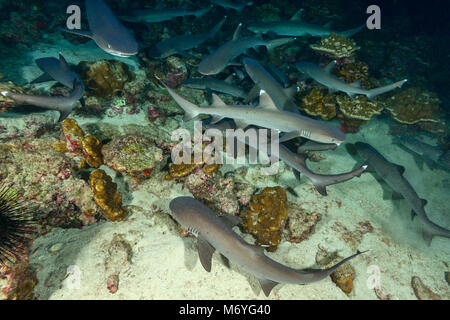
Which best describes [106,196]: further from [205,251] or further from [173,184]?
[205,251]

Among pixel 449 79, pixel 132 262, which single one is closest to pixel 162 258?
pixel 132 262

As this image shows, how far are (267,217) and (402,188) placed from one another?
156 inches

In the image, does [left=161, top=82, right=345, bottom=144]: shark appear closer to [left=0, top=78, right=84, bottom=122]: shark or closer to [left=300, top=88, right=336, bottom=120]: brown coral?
[left=0, top=78, right=84, bottom=122]: shark

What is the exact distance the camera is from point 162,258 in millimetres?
3793

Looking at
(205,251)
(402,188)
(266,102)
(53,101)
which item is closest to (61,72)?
(53,101)

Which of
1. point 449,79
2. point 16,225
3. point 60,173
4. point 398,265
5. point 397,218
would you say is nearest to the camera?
point 16,225

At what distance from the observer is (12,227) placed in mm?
3199

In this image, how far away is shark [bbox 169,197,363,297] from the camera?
122 inches

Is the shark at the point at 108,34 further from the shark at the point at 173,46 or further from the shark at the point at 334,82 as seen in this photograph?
the shark at the point at 334,82

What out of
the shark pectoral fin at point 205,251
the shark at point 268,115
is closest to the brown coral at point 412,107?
the shark at point 268,115

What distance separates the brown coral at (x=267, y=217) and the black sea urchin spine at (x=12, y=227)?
365cm

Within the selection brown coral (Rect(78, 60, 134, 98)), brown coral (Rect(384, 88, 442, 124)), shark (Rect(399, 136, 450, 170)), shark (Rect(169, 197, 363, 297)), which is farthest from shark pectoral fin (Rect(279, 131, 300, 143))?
shark (Rect(399, 136, 450, 170))

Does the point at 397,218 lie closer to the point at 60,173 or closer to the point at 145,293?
the point at 145,293
